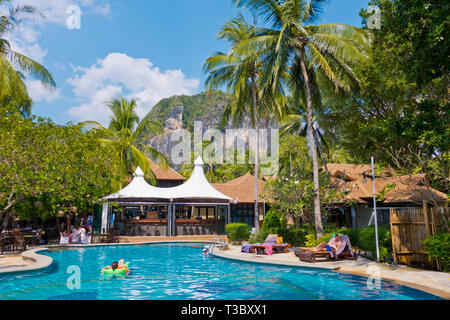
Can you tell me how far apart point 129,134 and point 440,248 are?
25727mm

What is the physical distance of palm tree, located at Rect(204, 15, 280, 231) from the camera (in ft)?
71.7

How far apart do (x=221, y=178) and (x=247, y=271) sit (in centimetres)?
4554

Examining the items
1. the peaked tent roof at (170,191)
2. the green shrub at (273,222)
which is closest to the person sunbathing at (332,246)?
the green shrub at (273,222)

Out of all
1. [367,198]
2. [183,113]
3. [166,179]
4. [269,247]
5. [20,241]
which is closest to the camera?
[269,247]

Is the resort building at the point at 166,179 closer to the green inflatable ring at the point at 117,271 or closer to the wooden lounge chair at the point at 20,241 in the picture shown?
the wooden lounge chair at the point at 20,241

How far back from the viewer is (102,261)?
1443cm

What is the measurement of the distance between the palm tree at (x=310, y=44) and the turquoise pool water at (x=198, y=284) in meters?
5.65

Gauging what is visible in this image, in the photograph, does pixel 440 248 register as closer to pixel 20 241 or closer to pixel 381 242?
pixel 381 242

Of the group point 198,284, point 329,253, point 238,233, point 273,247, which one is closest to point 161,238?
point 238,233

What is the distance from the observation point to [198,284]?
958cm

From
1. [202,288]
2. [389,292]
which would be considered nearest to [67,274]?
[202,288]

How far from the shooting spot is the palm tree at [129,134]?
27.6 m

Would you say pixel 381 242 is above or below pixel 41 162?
below

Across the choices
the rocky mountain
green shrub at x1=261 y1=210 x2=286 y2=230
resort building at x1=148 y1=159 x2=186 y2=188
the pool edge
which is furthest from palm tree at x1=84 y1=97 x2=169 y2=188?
the rocky mountain
